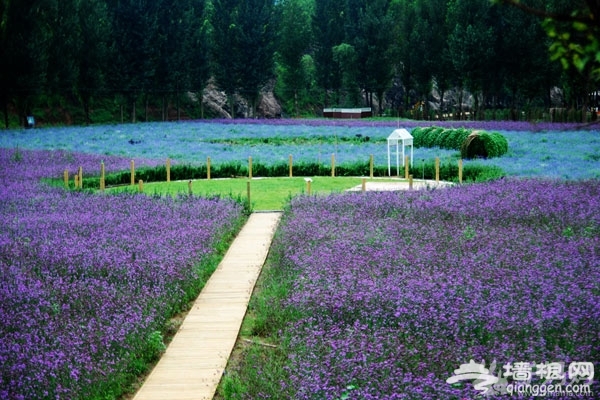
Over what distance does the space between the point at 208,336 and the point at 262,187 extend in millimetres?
17365

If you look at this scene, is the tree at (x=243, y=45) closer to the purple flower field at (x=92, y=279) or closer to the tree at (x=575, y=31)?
the purple flower field at (x=92, y=279)

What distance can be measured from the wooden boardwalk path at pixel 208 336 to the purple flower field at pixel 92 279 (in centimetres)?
30

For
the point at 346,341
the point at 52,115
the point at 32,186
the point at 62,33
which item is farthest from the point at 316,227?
the point at 52,115

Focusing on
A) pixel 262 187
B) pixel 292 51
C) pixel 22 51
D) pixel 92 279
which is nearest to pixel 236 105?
pixel 292 51

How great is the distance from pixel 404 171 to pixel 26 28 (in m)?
37.9

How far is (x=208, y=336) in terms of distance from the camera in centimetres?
971

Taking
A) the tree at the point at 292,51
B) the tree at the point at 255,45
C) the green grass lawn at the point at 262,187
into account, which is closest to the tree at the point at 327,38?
the tree at the point at 292,51

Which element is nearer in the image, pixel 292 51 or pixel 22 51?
pixel 22 51

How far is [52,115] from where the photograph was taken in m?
69.4

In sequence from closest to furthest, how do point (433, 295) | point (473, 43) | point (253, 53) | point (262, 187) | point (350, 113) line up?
point (433, 295)
point (262, 187)
point (473, 43)
point (253, 53)
point (350, 113)

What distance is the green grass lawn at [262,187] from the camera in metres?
24.2

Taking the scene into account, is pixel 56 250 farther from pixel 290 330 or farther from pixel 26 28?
pixel 26 28

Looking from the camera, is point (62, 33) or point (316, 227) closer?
point (316, 227)

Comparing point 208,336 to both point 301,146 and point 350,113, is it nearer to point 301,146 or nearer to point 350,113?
point 301,146
